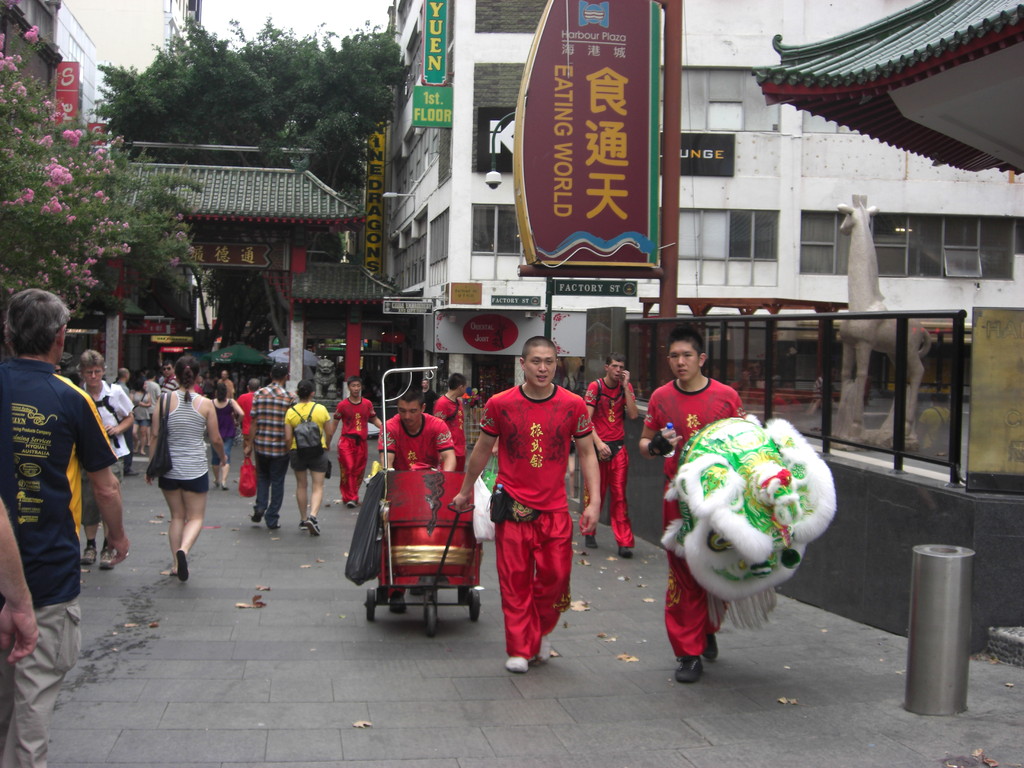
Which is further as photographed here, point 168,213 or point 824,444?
point 168,213

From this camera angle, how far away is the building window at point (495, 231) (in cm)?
2977

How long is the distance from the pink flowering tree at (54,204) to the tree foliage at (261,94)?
583 inches

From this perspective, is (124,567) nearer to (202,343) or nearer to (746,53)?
(746,53)

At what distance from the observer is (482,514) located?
22.1ft

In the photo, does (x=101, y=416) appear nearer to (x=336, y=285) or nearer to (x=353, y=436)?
(x=353, y=436)

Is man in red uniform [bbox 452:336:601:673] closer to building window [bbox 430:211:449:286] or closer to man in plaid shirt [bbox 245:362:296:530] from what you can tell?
man in plaid shirt [bbox 245:362:296:530]

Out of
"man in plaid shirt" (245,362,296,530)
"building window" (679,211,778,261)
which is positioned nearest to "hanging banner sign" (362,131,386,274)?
"building window" (679,211,778,261)

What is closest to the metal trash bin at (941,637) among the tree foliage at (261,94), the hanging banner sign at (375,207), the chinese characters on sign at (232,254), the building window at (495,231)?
the building window at (495,231)

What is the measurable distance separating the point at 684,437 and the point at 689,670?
54.1 inches

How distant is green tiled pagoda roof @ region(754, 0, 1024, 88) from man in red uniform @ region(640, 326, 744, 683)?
2.89 m

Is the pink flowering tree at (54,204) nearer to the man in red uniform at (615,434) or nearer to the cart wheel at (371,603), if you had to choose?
the man in red uniform at (615,434)

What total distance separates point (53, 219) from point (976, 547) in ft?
46.0

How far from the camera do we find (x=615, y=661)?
6656mm

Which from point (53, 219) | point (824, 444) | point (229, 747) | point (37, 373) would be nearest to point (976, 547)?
point (824, 444)
